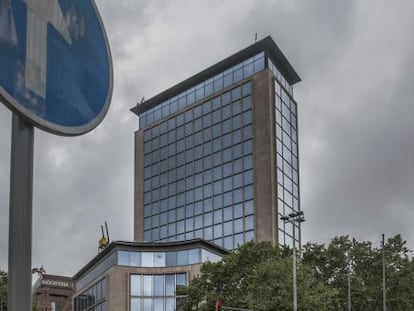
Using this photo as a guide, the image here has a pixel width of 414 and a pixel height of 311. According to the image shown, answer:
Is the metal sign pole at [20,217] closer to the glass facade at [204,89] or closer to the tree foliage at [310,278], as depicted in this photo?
Result: the tree foliage at [310,278]

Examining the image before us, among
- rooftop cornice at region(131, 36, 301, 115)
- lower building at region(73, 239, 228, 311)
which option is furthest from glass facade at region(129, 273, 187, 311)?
rooftop cornice at region(131, 36, 301, 115)

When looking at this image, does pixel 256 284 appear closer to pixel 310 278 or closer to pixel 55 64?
pixel 310 278

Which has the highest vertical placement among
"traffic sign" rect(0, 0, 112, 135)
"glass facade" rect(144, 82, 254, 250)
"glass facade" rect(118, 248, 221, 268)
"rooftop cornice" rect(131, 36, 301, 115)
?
"rooftop cornice" rect(131, 36, 301, 115)

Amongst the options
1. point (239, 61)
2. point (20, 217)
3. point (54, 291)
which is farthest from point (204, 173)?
point (20, 217)

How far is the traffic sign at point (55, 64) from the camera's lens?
357 centimetres

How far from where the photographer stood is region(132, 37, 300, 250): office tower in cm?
9694

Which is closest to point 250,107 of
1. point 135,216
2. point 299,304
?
point 135,216

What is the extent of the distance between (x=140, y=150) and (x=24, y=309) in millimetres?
116479

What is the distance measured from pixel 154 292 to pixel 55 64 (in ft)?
246

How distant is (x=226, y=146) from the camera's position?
104 m

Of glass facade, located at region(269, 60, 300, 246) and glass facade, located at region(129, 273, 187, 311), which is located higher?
glass facade, located at region(269, 60, 300, 246)

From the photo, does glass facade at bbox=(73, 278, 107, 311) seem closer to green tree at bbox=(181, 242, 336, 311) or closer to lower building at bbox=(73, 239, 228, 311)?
lower building at bbox=(73, 239, 228, 311)

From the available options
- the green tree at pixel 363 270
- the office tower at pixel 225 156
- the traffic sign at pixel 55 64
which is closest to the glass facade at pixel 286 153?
the office tower at pixel 225 156

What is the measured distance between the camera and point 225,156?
340ft
